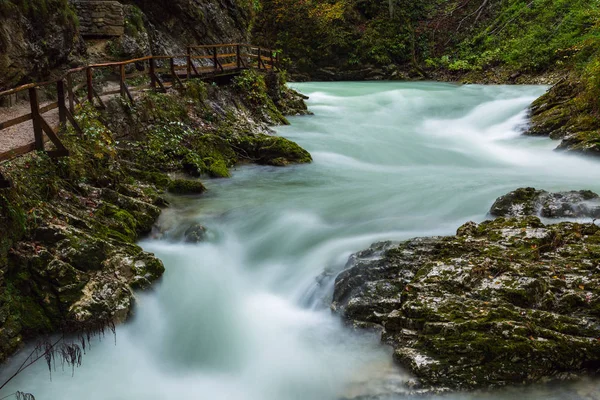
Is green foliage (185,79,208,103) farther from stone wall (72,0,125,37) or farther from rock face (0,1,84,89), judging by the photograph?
rock face (0,1,84,89)

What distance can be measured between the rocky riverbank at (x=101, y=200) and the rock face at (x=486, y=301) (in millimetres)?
2888

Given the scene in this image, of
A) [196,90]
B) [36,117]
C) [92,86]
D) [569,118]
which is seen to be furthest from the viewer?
[196,90]

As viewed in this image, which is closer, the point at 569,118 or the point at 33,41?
the point at 33,41

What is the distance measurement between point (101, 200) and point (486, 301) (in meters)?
5.70

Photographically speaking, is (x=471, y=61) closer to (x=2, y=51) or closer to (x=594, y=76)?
(x=594, y=76)

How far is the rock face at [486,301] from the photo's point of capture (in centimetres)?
477

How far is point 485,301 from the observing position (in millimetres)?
5383

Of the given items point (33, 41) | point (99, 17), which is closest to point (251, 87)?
point (99, 17)

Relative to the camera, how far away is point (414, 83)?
26.0 m

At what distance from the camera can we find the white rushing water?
5.34 m

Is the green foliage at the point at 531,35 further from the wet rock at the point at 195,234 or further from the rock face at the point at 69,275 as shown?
the rock face at the point at 69,275

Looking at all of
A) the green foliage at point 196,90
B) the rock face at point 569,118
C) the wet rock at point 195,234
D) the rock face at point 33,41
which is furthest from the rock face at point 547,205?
the rock face at point 33,41

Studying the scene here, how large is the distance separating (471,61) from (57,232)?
80.9 ft

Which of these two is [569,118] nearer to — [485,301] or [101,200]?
[485,301]
